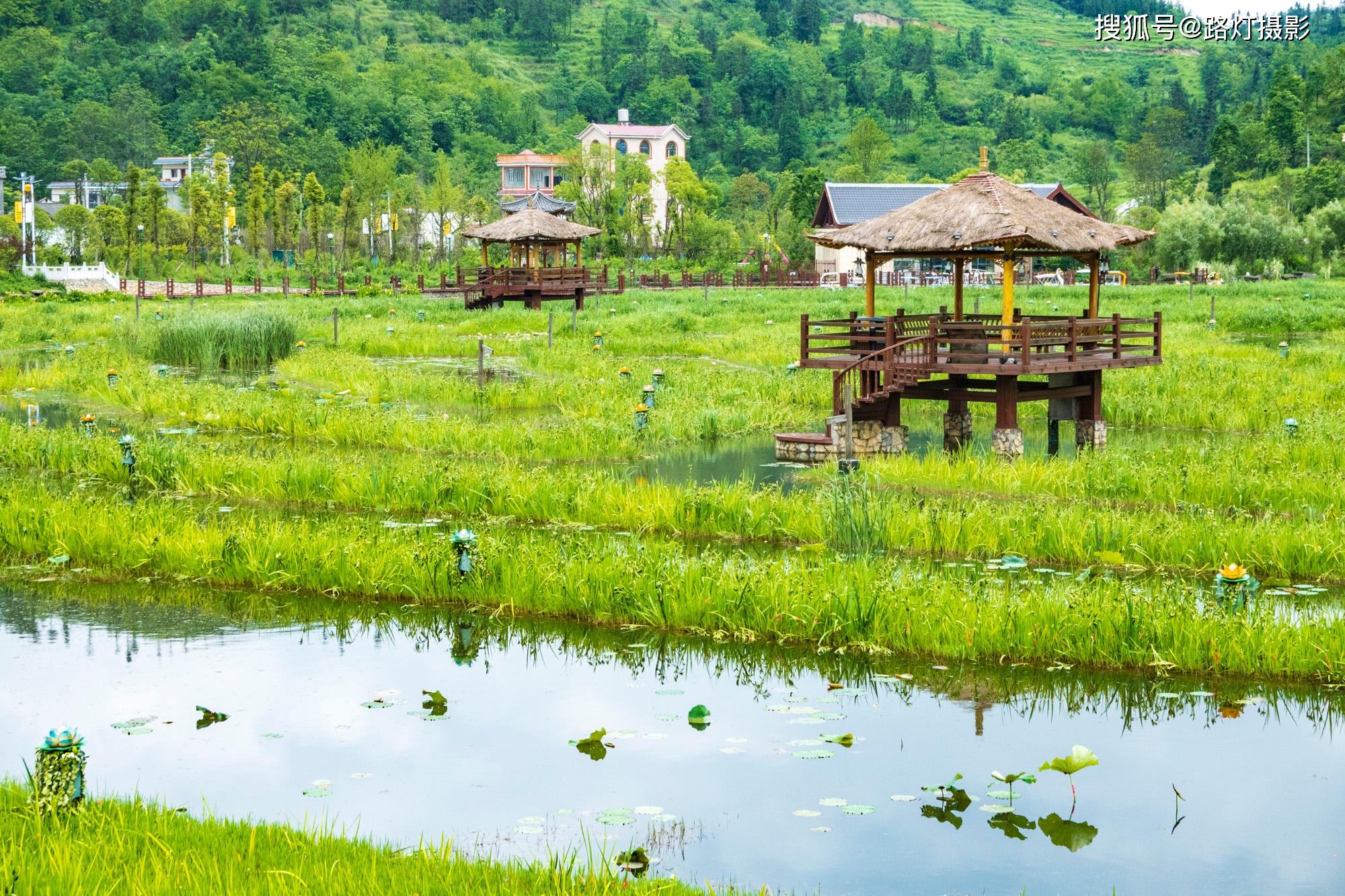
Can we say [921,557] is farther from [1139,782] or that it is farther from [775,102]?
[775,102]

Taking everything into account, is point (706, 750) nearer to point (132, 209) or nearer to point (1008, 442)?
point (1008, 442)

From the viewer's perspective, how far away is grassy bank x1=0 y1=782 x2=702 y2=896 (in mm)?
5227

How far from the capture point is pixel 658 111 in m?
139

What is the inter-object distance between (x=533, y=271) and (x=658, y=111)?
97485mm

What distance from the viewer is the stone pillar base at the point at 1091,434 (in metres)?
19.2

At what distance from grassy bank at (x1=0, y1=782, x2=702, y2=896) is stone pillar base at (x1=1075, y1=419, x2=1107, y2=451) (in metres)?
14.8

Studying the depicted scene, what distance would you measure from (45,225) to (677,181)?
36.3 metres

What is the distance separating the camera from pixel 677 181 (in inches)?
2948

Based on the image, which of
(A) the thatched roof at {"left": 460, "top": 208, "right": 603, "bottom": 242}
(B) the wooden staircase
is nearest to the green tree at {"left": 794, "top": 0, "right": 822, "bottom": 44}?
(A) the thatched roof at {"left": 460, "top": 208, "right": 603, "bottom": 242}

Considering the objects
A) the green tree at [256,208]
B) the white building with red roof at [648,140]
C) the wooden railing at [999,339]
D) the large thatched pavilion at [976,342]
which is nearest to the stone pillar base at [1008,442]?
the large thatched pavilion at [976,342]

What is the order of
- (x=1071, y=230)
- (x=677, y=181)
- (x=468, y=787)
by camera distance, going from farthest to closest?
(x=677, y=181) → (x=1071, y=230) → (x=468, y=787)

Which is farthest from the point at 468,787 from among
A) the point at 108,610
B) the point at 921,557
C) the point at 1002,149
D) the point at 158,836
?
the point at 1002,149

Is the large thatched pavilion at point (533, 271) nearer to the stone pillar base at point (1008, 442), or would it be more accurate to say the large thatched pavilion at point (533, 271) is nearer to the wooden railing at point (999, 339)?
the wooden railing at point (999, 339)

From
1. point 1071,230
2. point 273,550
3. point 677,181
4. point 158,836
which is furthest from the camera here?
point 677,181
